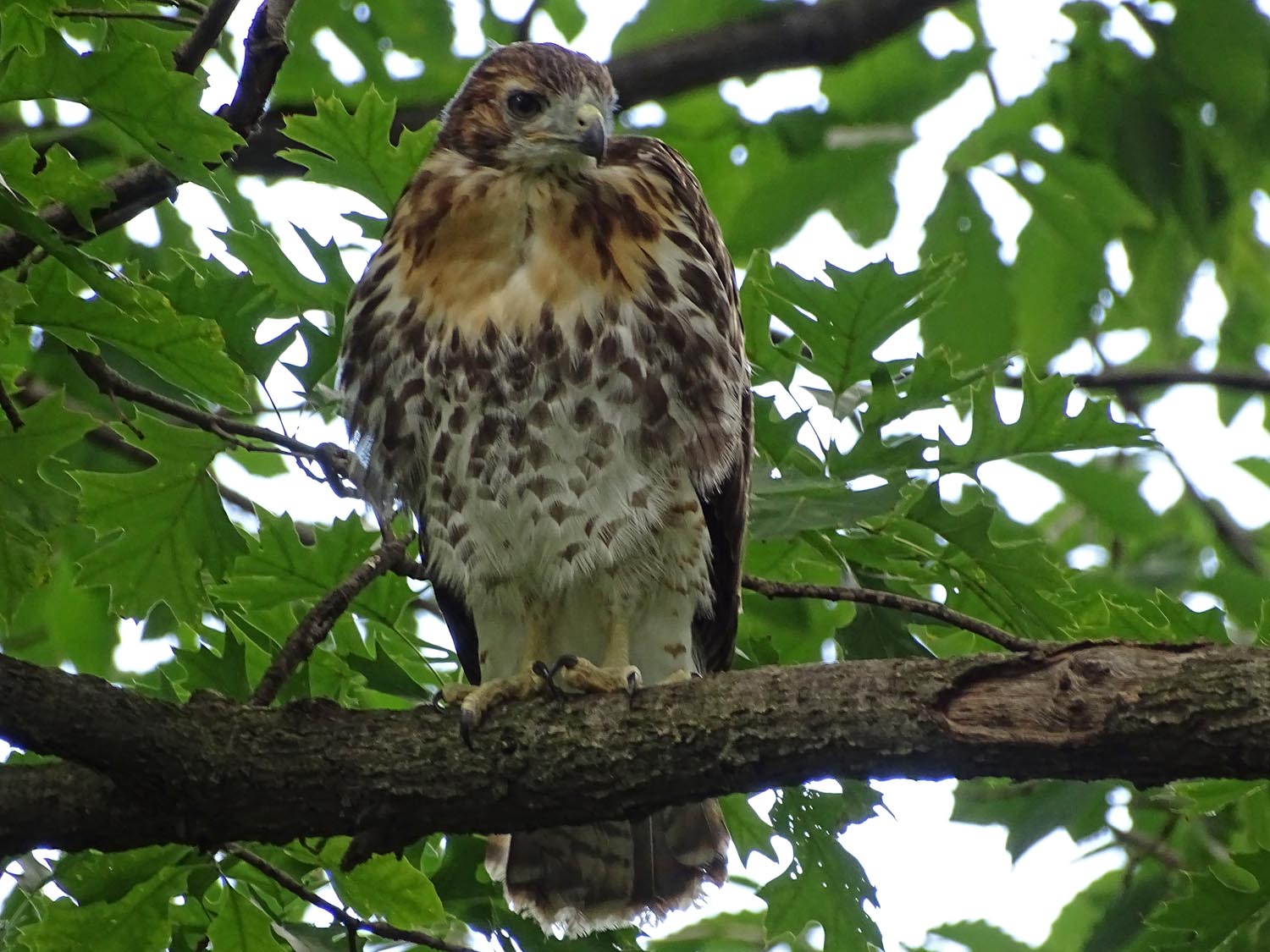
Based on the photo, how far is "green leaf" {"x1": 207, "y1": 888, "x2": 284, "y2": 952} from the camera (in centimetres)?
296

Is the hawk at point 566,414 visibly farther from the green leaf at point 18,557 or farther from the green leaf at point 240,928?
the green leaf at point 18,557

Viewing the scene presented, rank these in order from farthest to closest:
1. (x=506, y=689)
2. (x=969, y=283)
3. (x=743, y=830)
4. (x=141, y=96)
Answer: (x=969, y=283) → (x=743, y=830) → (x=506, y=689) → (x=141, y=96)

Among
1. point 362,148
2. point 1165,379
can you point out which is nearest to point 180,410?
point 362,148

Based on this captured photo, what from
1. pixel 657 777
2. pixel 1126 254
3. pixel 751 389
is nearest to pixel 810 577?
pixel 751 389

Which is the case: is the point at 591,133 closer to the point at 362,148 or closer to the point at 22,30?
the point at 362,148

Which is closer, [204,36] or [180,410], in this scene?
[204,36]

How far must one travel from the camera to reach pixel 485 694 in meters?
3.11

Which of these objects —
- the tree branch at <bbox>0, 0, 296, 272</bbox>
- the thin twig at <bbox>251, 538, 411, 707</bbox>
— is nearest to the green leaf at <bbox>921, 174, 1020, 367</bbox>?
the thin twig at <bbox>251, 538, 411, 707</bbox>

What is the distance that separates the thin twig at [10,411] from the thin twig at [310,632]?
0.65m

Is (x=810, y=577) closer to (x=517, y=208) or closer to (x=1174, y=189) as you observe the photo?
(x=517, y=208)

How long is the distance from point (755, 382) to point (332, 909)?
1548 millimetres

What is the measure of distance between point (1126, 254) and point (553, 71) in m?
2.25

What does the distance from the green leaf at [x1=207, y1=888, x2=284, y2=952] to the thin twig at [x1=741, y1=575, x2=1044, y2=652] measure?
1.27 m

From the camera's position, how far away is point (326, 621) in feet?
10.0
